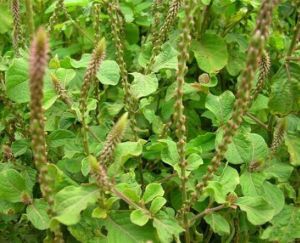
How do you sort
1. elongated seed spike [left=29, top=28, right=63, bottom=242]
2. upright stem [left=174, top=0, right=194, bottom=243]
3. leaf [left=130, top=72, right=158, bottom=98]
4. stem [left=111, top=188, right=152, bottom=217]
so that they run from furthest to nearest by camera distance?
leaf [left=130, top=72, right=158, bottom=98]
stem [left=111, top=188, right=152, bottom=217]
upright stem [left=174, top=0, right=194, bottom=243]
elongated seed spike [left=29, top=28, right=63, bottom=242]

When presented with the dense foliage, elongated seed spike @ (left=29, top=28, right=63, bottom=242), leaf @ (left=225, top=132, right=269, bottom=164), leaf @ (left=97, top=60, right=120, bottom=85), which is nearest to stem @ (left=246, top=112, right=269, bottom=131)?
the dense foliage

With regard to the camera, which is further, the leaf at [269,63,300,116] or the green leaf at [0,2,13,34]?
the green leaf at [0,2,13,34]

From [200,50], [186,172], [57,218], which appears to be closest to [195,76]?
[200,50]

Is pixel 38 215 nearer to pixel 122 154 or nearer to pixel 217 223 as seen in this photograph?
pixel 122 154

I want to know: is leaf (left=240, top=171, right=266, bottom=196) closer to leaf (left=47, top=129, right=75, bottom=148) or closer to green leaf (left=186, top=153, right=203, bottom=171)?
green leaf (left=186, top=153, right=203, bottom=171)

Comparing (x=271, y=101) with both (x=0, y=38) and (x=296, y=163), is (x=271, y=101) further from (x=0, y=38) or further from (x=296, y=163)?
(x=0, y=38)

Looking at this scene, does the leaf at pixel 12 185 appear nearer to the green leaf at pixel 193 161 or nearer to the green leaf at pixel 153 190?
the green leaf at pixel 153 190
